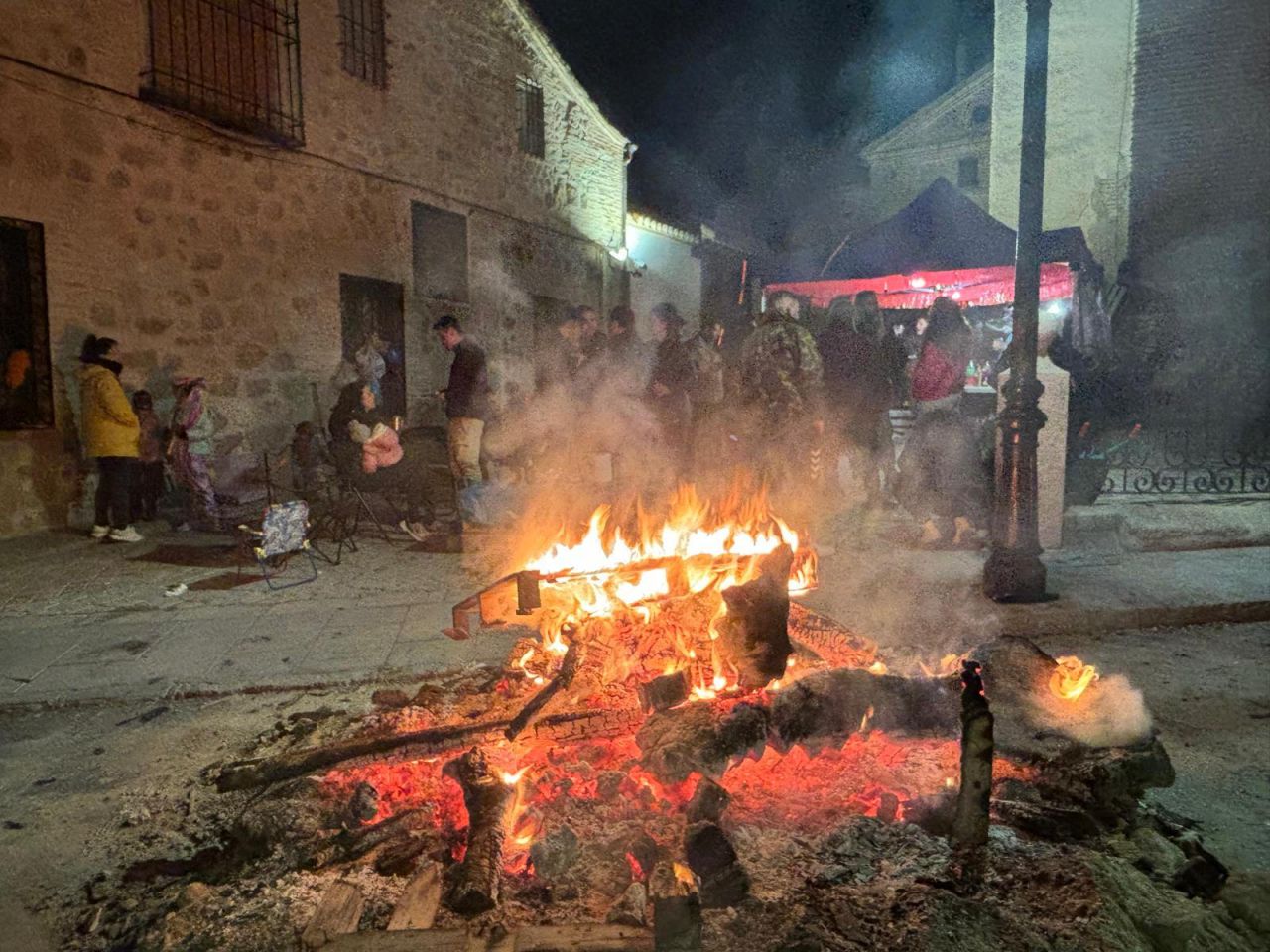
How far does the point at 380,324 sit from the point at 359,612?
8.09 meters

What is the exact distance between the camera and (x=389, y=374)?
13.0 m

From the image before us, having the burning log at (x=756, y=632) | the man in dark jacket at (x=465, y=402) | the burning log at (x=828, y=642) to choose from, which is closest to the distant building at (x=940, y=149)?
the man in dark jacket at (x=465, y=402)

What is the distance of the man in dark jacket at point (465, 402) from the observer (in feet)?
27.8

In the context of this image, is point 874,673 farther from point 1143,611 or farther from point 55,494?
point 55,494

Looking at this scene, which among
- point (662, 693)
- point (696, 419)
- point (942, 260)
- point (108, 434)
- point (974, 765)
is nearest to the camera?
point (974, 765)

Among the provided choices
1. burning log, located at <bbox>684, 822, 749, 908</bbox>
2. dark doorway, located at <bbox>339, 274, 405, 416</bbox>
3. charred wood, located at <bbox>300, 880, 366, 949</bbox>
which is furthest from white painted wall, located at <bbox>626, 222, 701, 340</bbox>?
charred wood, located at <bbox>300, 880, 366, 949</bbox>

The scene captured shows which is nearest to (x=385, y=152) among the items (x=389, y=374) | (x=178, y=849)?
(x=389, y=374)

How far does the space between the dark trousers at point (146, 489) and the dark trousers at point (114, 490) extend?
64 cm

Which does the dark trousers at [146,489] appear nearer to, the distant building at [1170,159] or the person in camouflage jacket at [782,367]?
the person in camouflage jacket at [782,367]

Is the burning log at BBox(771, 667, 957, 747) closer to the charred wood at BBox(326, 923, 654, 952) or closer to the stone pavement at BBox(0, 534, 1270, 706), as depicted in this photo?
the charred wood at BBox(326, 923, 654, 952)

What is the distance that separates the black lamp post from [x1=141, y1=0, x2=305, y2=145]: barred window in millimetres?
9295

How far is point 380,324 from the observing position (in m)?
13.1

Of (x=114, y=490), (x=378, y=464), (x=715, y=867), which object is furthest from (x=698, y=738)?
(x=114, y=490)

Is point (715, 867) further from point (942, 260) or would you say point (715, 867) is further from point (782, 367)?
point (942, 260)
